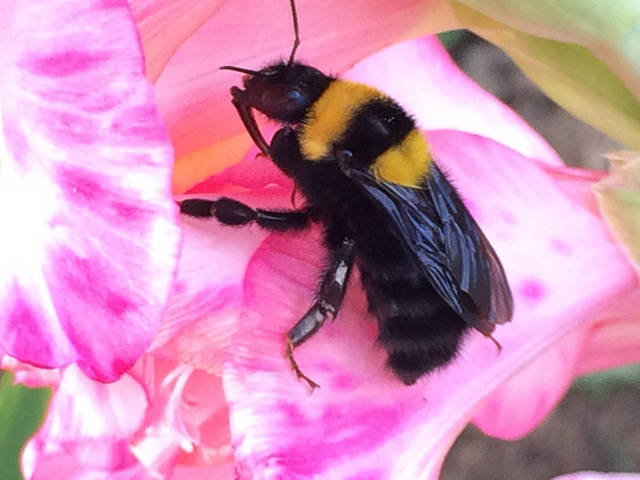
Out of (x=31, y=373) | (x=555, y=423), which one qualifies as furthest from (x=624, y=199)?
(x=555, y=423)

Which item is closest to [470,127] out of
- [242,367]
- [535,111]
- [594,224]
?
[594,224]

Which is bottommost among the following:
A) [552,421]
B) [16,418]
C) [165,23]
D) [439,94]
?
[552,421]

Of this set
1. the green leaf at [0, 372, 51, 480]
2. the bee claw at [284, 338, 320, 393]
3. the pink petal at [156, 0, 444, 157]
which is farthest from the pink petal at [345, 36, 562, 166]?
the green leaf at [0, 372, 51, 480]

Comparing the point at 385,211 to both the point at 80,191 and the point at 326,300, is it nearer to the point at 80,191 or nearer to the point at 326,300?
the point at 326,300

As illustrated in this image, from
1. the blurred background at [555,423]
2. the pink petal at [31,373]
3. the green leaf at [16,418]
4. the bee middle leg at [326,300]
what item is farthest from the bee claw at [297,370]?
the blurred background at [555,423]

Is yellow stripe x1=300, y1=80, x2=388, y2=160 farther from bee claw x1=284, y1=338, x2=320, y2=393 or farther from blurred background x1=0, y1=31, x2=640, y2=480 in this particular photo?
blurred background x1=0, y1=31, x2=640, y2=480

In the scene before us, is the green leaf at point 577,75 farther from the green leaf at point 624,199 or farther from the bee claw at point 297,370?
the bee claw at point 297,370
